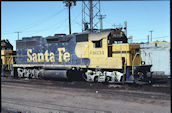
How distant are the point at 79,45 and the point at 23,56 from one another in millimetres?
7531

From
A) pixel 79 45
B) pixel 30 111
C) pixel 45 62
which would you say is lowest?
pixel 30 111

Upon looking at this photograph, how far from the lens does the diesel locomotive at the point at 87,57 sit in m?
14.8

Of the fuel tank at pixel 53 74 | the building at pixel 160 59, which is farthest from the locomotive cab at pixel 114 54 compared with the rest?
the building at pixel 160 59

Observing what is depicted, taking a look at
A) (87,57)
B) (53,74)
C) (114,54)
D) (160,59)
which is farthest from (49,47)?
(160,59)

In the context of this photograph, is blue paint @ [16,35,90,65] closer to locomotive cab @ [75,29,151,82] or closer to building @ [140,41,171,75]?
locomotive cab @ [75,29,151,82]

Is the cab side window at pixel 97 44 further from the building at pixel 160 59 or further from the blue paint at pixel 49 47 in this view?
the building at pixel 160 59

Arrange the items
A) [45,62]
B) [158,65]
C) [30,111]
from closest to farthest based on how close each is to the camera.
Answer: [30,111] → [45,62] → [158,65]

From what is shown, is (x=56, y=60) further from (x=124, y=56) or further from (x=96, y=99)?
(x=96, y=99)

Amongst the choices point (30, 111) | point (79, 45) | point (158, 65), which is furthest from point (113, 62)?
point (158, 65)

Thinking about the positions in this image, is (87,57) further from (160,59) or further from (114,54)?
(160,59)

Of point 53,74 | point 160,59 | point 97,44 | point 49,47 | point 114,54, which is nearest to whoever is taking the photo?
point 114,54

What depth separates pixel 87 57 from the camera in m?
16.3

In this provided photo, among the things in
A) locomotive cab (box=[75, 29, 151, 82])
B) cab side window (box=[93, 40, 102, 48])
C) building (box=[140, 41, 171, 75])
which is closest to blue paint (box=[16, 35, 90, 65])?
locomotive cab (box=[75, 29, 151, 82])

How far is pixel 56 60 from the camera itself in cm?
1845
